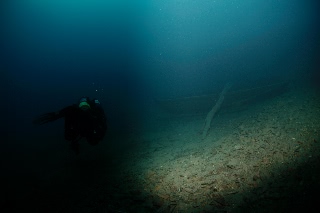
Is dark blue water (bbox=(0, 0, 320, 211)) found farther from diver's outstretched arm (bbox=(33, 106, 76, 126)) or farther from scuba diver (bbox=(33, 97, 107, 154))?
diver's outstretched arm (bbox=(33, 106, 76, 126))

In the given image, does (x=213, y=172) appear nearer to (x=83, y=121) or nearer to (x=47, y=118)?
(x=83, y=121)

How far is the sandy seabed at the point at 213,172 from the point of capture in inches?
159

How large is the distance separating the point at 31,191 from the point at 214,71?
76.3 ft

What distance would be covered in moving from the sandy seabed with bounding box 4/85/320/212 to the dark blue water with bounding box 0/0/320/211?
16.6 ft

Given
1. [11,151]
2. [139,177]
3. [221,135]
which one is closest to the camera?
[139,177]

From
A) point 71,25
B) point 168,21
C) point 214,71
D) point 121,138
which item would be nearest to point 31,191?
point 121,138

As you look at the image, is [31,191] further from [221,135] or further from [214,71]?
[214,71]

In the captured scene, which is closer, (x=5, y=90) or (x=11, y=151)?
(x=11, y=151)

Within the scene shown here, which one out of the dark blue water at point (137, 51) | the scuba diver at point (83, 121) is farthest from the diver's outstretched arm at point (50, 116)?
the dark blue water at point (137, 51)

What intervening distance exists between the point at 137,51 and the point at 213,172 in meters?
54.4

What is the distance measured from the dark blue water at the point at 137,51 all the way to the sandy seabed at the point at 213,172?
507cm

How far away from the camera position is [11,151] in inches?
511

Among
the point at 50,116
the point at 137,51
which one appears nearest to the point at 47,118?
the point at 50,116

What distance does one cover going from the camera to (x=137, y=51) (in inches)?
2208
